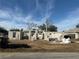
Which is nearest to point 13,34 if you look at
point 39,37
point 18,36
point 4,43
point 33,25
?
point 18,36

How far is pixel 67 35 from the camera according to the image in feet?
212

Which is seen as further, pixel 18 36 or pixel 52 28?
pixel 52 28

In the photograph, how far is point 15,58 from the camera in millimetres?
16141

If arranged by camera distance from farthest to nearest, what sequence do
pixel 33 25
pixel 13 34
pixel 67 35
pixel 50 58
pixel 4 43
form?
pixel 33 25
pixel 13 34
pixel 67 35
pixel 4 43
pixel 50 58

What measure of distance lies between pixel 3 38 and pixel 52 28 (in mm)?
92256

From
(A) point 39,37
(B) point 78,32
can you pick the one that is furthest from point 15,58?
(B) point 78,32

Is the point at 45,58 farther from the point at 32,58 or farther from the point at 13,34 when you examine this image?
the point at 13,34

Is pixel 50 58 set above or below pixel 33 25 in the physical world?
below

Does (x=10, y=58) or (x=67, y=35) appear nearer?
(x=10, y=58)

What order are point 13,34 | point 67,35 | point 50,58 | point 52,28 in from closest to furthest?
point 50,58
point 67,35
point 13,34
point 52,28

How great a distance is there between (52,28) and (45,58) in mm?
108510

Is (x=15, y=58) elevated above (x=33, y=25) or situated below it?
below

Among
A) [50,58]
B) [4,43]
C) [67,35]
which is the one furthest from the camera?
[67,35]

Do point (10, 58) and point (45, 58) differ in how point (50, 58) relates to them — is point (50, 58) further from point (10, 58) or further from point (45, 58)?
point (10, 58)
